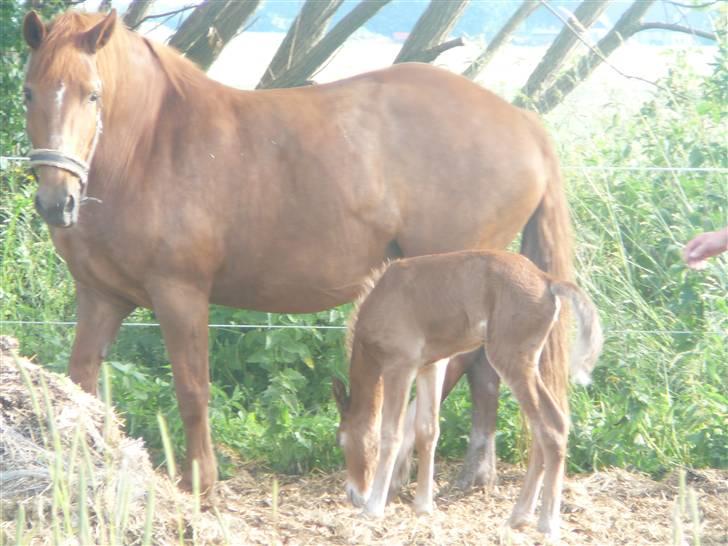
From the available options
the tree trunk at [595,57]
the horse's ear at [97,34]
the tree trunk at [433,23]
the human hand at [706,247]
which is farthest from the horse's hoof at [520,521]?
A: the tree trunk at [595,57]

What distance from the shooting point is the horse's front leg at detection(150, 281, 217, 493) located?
4.59 m

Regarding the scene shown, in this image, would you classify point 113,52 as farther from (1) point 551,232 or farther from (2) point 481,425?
(2) point 481,425

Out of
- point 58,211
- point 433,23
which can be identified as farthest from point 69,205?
point 433,23

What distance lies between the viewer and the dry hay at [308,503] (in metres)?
3.62

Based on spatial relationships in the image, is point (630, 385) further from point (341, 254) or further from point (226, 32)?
point (226, 32)

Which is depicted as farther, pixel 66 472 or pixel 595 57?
pixel 595 57

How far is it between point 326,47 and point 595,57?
9.15ft

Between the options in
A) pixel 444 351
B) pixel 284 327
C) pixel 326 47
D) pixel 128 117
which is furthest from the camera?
pixel 326 47

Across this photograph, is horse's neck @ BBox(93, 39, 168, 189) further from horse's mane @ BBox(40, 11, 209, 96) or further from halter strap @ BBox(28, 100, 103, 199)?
halter strap @ BBox(28, 100, 103, 199)

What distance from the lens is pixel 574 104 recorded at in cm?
880

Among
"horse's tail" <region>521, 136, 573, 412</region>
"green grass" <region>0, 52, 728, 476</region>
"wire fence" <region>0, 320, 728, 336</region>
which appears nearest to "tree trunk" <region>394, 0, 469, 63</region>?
"green grass" <region>0, 52, 728, 476</region>

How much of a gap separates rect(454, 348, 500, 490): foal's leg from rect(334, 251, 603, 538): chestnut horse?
467 mm

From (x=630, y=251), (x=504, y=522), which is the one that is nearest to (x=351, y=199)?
(x=504, y=522)

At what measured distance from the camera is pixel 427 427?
4742 mm
